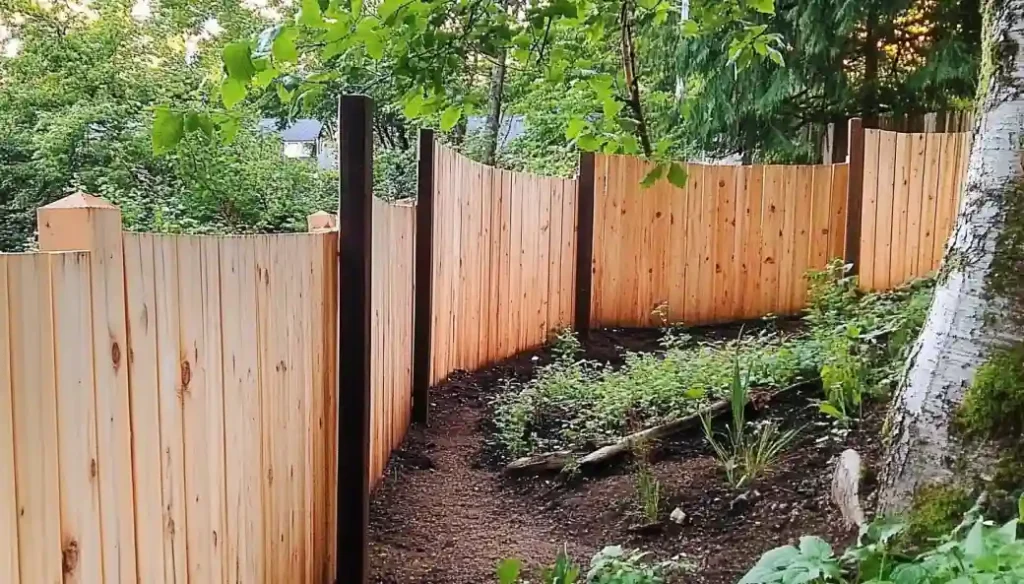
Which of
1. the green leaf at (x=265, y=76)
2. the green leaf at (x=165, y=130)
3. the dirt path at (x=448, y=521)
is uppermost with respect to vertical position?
the green leaf at (x=265, y=76)

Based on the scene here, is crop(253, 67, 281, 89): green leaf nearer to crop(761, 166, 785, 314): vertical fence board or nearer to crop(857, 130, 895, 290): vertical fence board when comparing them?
crop(761, 166, 785, 314): vertical fence board

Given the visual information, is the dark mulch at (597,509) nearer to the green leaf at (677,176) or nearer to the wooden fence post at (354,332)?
the wooden fence post at (354,332)

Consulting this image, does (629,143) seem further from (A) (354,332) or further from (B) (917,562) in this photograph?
(B) (917,562)

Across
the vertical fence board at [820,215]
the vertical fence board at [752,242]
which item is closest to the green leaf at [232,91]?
the vertical fence board at [752,242]

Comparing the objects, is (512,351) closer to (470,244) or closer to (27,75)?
(470,244)

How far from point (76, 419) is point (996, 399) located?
83.9 inches

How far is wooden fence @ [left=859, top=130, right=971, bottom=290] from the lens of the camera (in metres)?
7.24

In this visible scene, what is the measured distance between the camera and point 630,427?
4410 millimetres

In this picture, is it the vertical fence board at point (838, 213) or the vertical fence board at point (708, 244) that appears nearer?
the vertical fence board at point (708, 244)

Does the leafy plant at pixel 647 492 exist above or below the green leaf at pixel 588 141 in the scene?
below

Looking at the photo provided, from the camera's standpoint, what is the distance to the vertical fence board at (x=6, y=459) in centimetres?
124

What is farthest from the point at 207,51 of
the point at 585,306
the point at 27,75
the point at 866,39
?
the point at 866,39

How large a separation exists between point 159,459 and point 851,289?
5011 mm

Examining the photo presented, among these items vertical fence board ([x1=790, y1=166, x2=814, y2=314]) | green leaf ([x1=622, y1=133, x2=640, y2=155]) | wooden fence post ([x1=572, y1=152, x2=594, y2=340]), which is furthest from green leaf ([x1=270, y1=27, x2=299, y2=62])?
vertical fence board ([x1=790, y1=166, x2=814, y2=314])
